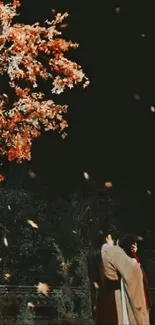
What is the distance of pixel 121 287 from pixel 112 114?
9196 mm

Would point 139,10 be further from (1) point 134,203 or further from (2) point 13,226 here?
(2) point 13,226

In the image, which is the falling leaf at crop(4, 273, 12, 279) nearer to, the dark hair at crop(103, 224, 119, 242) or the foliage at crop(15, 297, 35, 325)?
the foliage at crop(15, 297, 35, 325)

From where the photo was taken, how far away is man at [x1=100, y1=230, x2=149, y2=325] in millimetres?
8602

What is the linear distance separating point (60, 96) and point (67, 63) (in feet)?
19.0

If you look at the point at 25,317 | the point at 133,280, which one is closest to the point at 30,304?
the point at 25,317

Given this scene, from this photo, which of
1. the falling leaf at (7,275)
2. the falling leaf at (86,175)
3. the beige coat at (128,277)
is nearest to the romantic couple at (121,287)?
the beige coat at (128,277)

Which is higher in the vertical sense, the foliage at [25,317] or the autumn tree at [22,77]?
the autumn tree at [22,77]

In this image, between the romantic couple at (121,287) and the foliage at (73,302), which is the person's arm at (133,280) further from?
the foliage at (73,302)

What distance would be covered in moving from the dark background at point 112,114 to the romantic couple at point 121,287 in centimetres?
774

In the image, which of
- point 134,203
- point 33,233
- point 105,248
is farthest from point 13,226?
point 105,248

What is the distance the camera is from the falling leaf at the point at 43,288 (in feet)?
43.9

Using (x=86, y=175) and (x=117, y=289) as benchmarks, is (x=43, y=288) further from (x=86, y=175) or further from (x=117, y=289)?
(x=117, y=289)

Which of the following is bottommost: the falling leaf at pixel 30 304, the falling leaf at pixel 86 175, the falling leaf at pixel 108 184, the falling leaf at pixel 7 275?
the falling leaf at pixel 30 304

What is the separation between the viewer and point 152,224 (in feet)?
56.1
